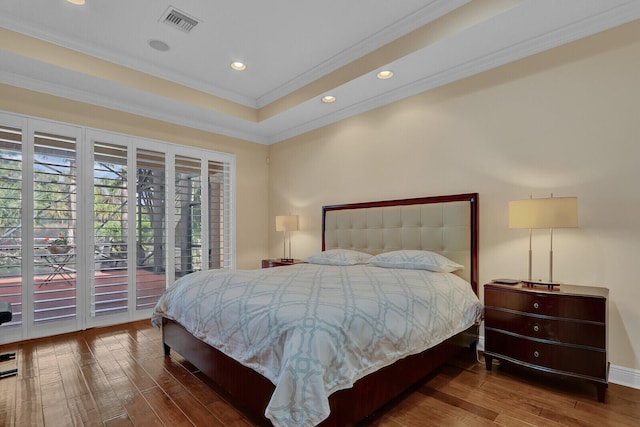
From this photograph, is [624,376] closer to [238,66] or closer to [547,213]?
[547,213]

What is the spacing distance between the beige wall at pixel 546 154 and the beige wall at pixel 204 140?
2.08m

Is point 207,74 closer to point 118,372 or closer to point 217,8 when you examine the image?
point 217,8

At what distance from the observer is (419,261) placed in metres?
2.88

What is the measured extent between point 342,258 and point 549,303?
1859 mm

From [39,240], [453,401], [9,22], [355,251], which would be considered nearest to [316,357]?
[453,401]

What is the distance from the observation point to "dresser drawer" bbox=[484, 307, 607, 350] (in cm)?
205

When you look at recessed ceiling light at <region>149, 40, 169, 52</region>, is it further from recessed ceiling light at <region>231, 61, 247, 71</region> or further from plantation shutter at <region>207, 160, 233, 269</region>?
plantation shutter at <region>207, 160, 233, 269</region>

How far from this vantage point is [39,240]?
326 centimetres

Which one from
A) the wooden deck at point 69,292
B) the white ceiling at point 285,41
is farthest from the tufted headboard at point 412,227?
the wooden deck at point 69,292

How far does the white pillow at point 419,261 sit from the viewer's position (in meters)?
2.81

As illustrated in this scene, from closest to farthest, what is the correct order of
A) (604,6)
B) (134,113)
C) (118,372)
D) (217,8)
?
(604,6) < (118,372) < (217,8) < (134,113)

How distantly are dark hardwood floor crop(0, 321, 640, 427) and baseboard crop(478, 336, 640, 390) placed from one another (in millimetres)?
54

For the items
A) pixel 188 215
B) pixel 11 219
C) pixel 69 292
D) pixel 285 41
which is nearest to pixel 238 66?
pixel 285 41

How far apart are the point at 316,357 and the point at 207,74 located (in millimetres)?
3512
